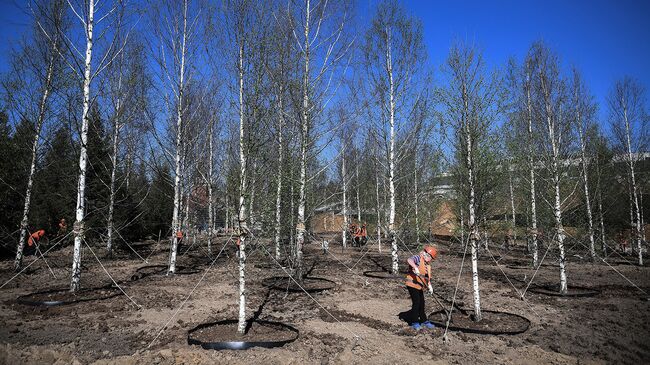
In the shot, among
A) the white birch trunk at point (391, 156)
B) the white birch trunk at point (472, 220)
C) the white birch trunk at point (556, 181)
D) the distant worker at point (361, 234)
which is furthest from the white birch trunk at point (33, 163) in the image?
the distant worker at point (361, 234)

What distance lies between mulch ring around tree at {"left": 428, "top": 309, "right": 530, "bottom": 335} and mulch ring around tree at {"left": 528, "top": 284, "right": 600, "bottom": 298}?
3259mm

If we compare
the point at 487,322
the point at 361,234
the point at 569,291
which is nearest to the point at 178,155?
the point at 487,322

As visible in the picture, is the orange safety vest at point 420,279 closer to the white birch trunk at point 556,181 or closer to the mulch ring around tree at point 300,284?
the mulch ring around tree at point 300,284

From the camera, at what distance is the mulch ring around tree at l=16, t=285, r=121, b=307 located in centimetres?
758

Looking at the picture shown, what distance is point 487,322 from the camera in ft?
23.3

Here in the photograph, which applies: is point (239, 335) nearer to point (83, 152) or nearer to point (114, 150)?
point (83, 152)

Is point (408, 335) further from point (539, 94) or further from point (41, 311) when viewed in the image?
point (539, 94)

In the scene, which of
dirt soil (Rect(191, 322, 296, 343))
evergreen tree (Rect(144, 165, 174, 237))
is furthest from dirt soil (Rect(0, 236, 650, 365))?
evergreen tree (Rect(144, 165, 174, 237))

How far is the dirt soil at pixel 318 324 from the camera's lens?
209 inches

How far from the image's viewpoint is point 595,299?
9.62 m

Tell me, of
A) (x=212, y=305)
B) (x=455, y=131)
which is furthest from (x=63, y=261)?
(x=455, y=131)

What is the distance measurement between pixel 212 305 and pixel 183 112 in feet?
22.6

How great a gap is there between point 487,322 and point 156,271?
10329 millimetres

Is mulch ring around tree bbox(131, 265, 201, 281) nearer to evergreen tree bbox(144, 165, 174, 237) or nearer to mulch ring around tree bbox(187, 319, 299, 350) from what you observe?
mulch ring around tree bbox(187, 319, 299, 350)
